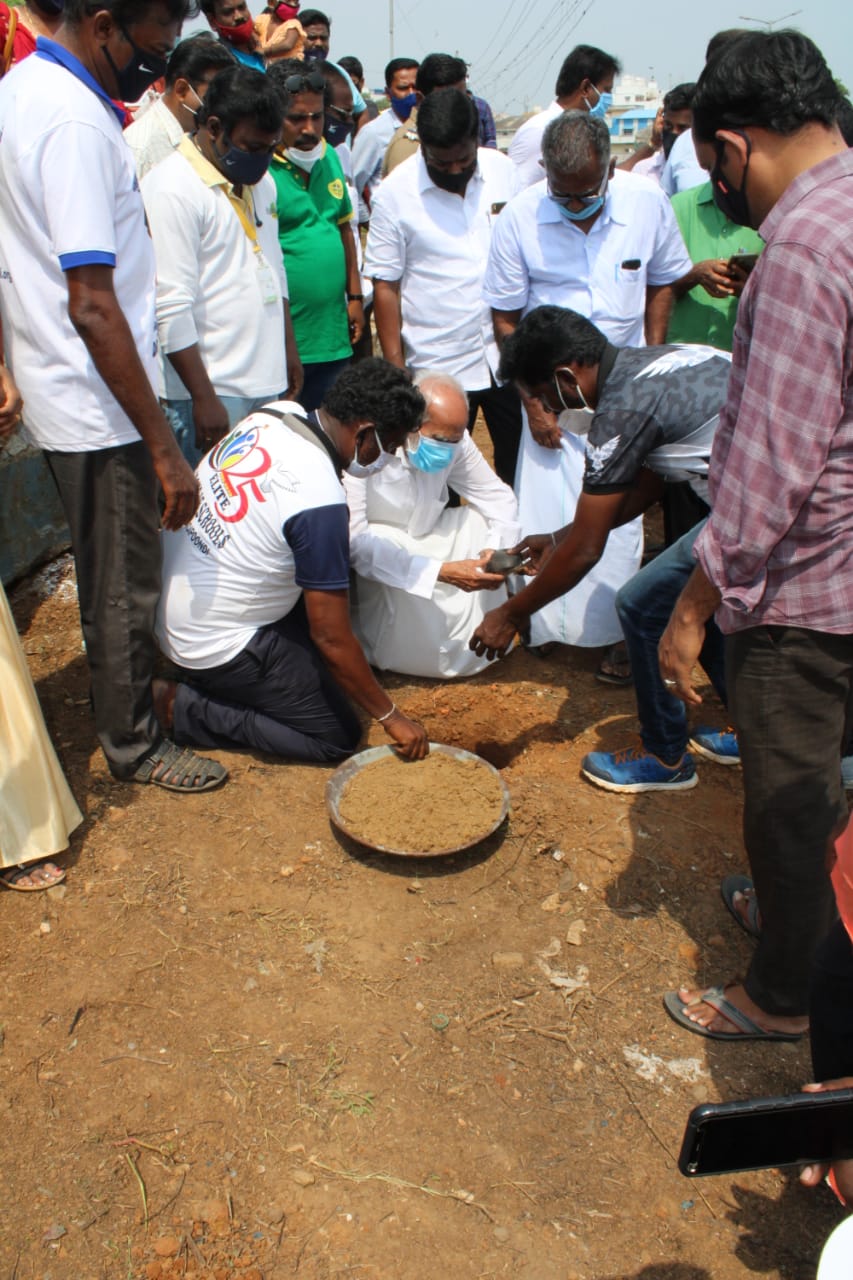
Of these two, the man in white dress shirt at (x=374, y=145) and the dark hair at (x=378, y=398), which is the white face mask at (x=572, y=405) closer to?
the dark hair at (x=378, y=398)

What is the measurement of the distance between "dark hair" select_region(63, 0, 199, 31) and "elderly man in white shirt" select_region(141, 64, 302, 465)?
0.79 m

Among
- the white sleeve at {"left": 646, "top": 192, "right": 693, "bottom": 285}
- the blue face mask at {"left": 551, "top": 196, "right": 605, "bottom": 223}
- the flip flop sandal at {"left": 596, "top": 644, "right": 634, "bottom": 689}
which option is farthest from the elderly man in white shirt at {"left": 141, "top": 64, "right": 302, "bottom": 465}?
the flip flop sandal at {"left": 596, "top": 644, "right": 634, "bottom": 689}

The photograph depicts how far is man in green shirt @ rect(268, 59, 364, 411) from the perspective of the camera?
4.38 metres

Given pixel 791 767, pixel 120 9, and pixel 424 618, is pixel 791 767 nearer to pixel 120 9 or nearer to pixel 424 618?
pixel 424 618

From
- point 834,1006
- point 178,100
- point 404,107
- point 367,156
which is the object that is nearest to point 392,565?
point 178,100

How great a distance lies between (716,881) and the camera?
2934 millimetres

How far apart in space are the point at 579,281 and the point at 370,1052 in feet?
10.2

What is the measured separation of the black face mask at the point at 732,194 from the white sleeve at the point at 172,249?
204 centimetres

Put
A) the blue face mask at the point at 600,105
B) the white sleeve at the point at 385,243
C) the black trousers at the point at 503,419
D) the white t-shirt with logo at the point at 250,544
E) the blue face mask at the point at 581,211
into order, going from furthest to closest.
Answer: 1. the blue face mask at the point at 600,105
2. the black trousers at the point at 503,419
3. the white sleeve at the point at 385,243
4. the blue face mask at the point at 581,211
5. the white t-shirt with logo at the point at 250,544

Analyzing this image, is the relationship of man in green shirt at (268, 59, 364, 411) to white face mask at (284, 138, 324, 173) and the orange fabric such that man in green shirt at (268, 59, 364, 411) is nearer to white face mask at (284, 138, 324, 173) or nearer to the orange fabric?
white face mask at (284, 138, 324, 173)

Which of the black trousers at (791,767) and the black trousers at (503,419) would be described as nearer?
the black trousers at (791,767)

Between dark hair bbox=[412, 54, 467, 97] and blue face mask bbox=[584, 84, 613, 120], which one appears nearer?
dark hair bbox=[412, 54, 467, 97]

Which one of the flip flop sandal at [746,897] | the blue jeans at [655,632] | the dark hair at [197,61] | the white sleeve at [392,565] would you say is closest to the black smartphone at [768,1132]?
the flip flop sandal at [746,897]

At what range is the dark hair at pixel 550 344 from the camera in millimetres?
2855
